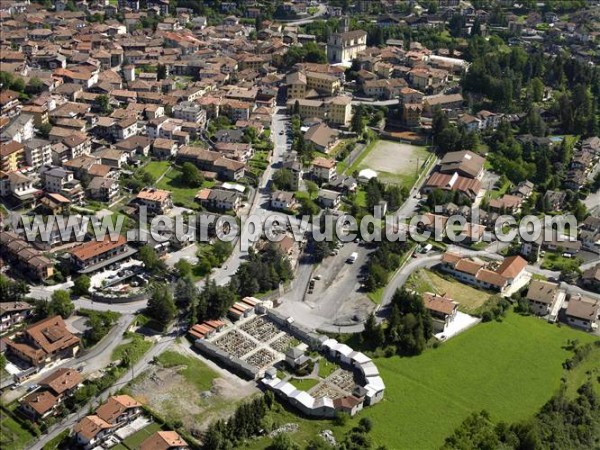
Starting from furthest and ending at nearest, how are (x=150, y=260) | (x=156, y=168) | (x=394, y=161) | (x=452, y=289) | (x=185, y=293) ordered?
1. (x=394, y=161)
2. (x=156, y=168)
3. (x=452, y=289)
4. (x=150, y=260)
5. (x=185, y=293)

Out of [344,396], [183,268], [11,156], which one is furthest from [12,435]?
[11,156]

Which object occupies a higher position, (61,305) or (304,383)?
(61,305)

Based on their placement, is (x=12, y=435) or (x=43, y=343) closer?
(x=12, y=435)

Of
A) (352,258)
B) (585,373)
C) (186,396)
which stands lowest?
(585,373)

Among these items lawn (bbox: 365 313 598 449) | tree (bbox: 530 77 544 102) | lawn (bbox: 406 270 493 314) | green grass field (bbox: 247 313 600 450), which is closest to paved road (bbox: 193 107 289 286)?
lawn (bbox: 406 270 493 314)

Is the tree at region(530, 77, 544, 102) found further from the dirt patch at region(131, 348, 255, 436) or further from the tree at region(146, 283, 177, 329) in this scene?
the dirt patch at region(131, 348, 255, 436)

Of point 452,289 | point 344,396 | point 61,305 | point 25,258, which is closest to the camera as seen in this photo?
point 344,396

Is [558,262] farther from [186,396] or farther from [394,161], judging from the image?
[186,396]
